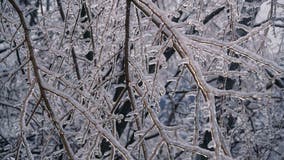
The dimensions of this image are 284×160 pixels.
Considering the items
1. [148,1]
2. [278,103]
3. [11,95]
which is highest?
[148,1]

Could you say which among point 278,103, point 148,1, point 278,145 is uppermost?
point 148,1

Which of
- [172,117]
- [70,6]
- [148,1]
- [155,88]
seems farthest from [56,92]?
[172,117]

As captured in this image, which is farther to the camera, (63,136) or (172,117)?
(172,117)

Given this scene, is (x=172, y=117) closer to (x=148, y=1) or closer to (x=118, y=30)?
(x=118, y=30)

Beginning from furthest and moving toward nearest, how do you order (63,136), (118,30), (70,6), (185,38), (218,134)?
(70,6) < (118,30) < (63,136) < (185,38) < (218,134)

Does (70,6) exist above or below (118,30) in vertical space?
above

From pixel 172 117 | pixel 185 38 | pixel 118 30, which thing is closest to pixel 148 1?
pixel 185 38

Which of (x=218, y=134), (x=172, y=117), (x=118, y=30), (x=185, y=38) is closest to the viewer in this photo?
(x=218, y=134)

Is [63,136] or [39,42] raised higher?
[39,42]

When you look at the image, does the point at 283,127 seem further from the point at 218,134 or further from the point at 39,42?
the point at 218,134
